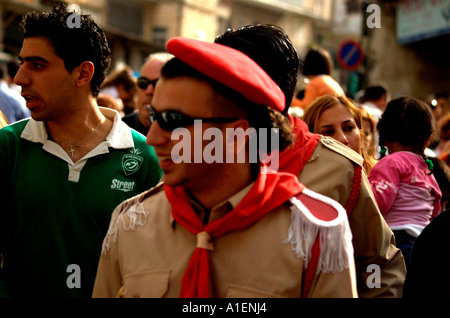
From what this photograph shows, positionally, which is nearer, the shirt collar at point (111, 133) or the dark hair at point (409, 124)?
the shirt collar at point (111, 133)

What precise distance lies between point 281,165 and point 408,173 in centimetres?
169

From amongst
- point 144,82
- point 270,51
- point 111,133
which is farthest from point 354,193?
point 144,82

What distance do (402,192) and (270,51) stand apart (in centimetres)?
172

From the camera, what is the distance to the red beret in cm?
215

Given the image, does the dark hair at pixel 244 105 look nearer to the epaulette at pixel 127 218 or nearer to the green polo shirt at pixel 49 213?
the epaulette at pixel 127 218

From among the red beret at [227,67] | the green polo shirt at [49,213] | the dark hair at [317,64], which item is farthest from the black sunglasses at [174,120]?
the dark hair at [317,64]

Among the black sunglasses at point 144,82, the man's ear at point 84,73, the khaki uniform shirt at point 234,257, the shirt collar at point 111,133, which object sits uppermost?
the black sunglasses at point 144,82

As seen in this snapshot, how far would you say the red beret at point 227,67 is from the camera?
7.06 ft

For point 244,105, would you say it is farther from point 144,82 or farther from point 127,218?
point 144,82

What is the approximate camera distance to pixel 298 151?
3.03m

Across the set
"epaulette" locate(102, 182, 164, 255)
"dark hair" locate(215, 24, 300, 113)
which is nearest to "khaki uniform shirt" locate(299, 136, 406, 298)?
"dark hair" locate(215, 24, 300, 113)
